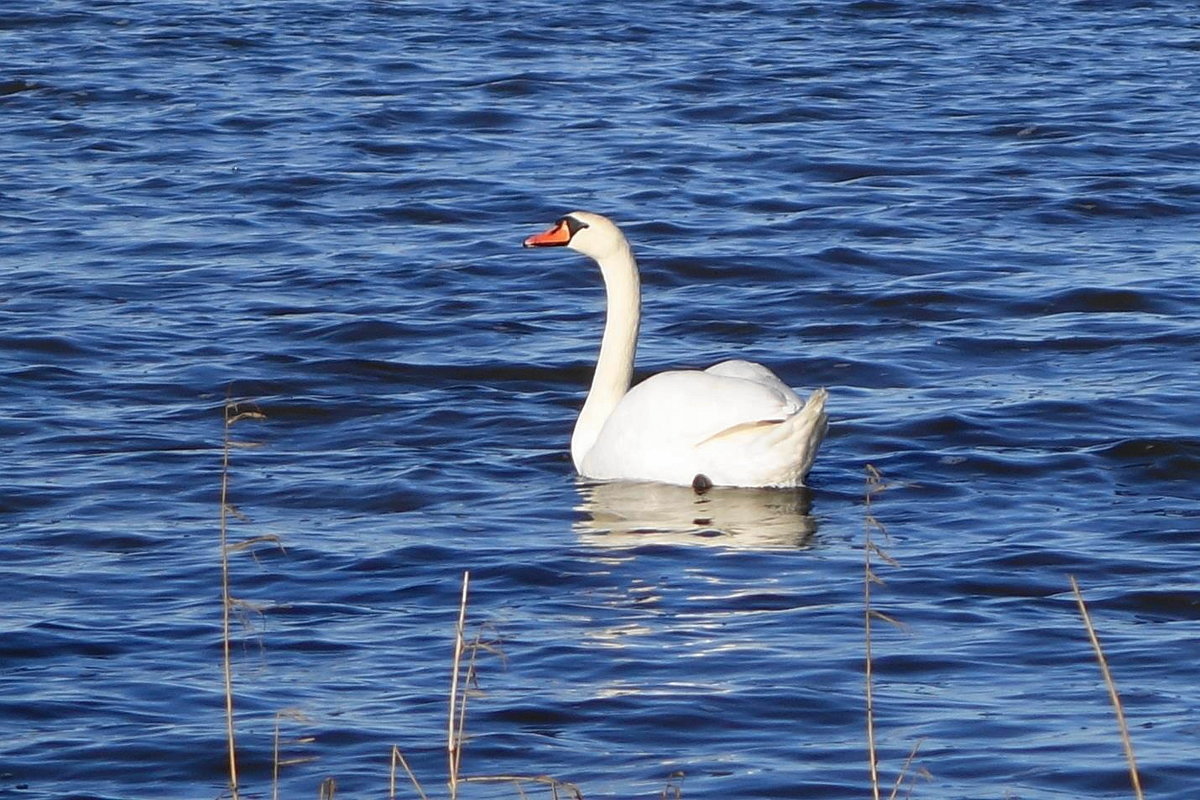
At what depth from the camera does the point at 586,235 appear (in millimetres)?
9703

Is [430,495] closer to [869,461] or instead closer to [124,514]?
[124,514]

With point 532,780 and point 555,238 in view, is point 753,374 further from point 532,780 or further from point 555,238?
point 532,780

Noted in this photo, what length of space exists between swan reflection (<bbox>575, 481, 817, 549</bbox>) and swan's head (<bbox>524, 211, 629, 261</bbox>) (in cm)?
113

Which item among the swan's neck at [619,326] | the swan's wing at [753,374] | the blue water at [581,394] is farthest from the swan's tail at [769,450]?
the swan's neck at [619,326]

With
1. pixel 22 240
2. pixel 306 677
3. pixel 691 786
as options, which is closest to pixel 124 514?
pixel 306 677

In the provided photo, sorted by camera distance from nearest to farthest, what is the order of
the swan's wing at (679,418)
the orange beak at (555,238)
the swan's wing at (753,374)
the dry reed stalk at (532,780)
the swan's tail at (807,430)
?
the dry reed stalk at (532,780), the swan's tail at (807,430), the swan's wing at (679,418), the swan's wing at (753,374), the orange beak at (555,238)

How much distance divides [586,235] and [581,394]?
1210mm

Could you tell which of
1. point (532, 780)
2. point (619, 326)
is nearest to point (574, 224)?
point (619, 326)

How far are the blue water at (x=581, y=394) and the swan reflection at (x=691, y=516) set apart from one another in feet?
0.10

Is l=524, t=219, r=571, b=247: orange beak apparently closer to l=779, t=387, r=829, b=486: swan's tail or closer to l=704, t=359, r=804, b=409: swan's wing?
l=704, t=359, r=804, b=409: swan's wing

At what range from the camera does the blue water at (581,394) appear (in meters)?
6.16

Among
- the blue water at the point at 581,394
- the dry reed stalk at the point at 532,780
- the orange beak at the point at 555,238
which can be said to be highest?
the dry reed stalk at the point at 532,780

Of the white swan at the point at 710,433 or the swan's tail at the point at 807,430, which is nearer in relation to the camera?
the swan's tail at the point at 807,430

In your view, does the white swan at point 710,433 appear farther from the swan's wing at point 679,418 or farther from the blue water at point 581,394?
the blue water at point 581,394
